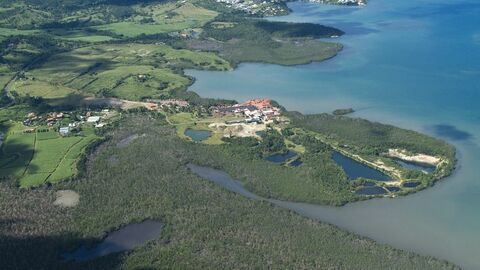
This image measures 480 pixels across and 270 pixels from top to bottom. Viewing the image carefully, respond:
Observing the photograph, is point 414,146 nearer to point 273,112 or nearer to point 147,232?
point 273,112

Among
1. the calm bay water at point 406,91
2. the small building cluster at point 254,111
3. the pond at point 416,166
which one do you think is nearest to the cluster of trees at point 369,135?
the pond at point 416,166

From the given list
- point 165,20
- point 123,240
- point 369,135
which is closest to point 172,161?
point 123,240

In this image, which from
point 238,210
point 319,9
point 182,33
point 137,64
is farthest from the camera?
point 319,9

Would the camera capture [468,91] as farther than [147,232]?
Yes

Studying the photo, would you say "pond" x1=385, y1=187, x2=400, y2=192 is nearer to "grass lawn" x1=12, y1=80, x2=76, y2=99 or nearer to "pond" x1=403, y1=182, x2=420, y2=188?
"pond" x1=403, y1=182, x2=420, y2=188

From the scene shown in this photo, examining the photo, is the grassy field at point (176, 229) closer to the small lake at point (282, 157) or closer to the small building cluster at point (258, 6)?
the small lake at point (282, 157)

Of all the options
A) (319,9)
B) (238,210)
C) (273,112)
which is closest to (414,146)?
(273,112)

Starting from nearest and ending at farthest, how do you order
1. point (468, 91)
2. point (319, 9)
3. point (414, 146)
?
point (414, 146), point (468, 91), point (319, 9)
